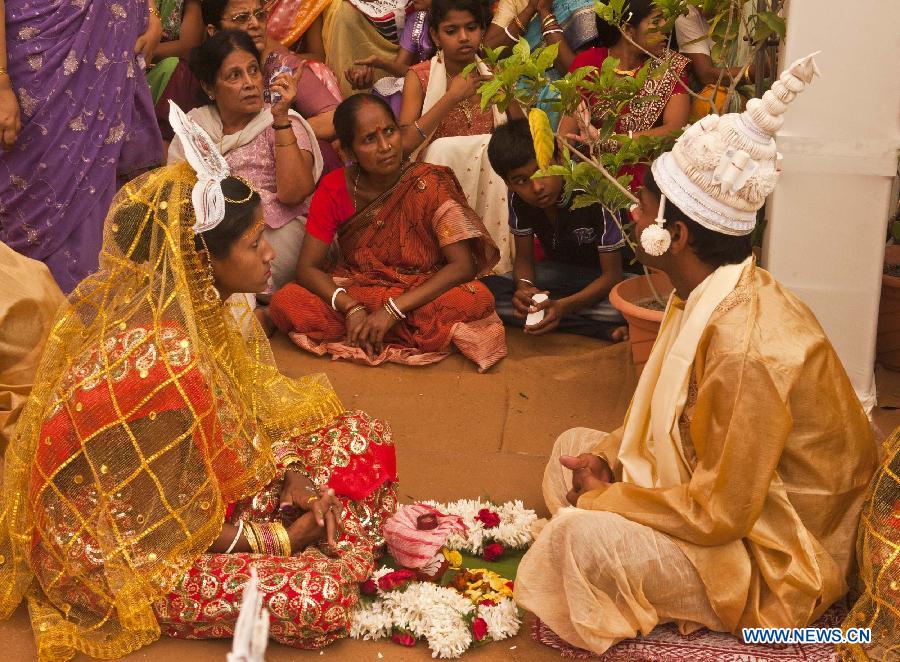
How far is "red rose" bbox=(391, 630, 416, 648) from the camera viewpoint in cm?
333

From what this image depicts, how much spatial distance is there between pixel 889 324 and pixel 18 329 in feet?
12.7

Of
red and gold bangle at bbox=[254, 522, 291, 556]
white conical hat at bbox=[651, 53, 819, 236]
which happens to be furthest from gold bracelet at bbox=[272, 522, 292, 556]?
white conical hat at bbox=[651, 53, 819, 236]

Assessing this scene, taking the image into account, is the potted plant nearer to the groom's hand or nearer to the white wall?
the white wall

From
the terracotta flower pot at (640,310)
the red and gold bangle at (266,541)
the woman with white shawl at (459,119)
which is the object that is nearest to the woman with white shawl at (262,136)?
the woman with white shawl at (459,119)

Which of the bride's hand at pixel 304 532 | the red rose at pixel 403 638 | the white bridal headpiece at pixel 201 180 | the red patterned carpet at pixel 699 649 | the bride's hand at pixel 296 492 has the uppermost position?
the white bridal headpiece at pixel 201 180

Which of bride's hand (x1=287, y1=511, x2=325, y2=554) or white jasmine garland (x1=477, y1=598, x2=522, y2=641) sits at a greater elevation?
bride's hand (x1=287, y1=511, x2=325, y2=554)

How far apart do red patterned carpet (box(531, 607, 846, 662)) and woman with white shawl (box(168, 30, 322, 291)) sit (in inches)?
141

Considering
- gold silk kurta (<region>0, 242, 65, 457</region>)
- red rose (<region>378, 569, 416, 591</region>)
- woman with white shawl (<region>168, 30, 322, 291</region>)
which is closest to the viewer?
red rose (<region>378, 569, 416, 591</region>)

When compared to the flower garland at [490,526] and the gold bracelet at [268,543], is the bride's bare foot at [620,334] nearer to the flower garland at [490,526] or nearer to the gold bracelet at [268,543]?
the flower garland at [490,526]

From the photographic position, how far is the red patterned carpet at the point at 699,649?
10.2 ft

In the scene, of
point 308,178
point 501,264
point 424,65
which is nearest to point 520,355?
point 501,264

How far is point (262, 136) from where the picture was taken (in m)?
6.27

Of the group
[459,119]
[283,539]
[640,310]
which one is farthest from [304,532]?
[459,119]

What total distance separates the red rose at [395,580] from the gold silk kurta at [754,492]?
0.51 metres
